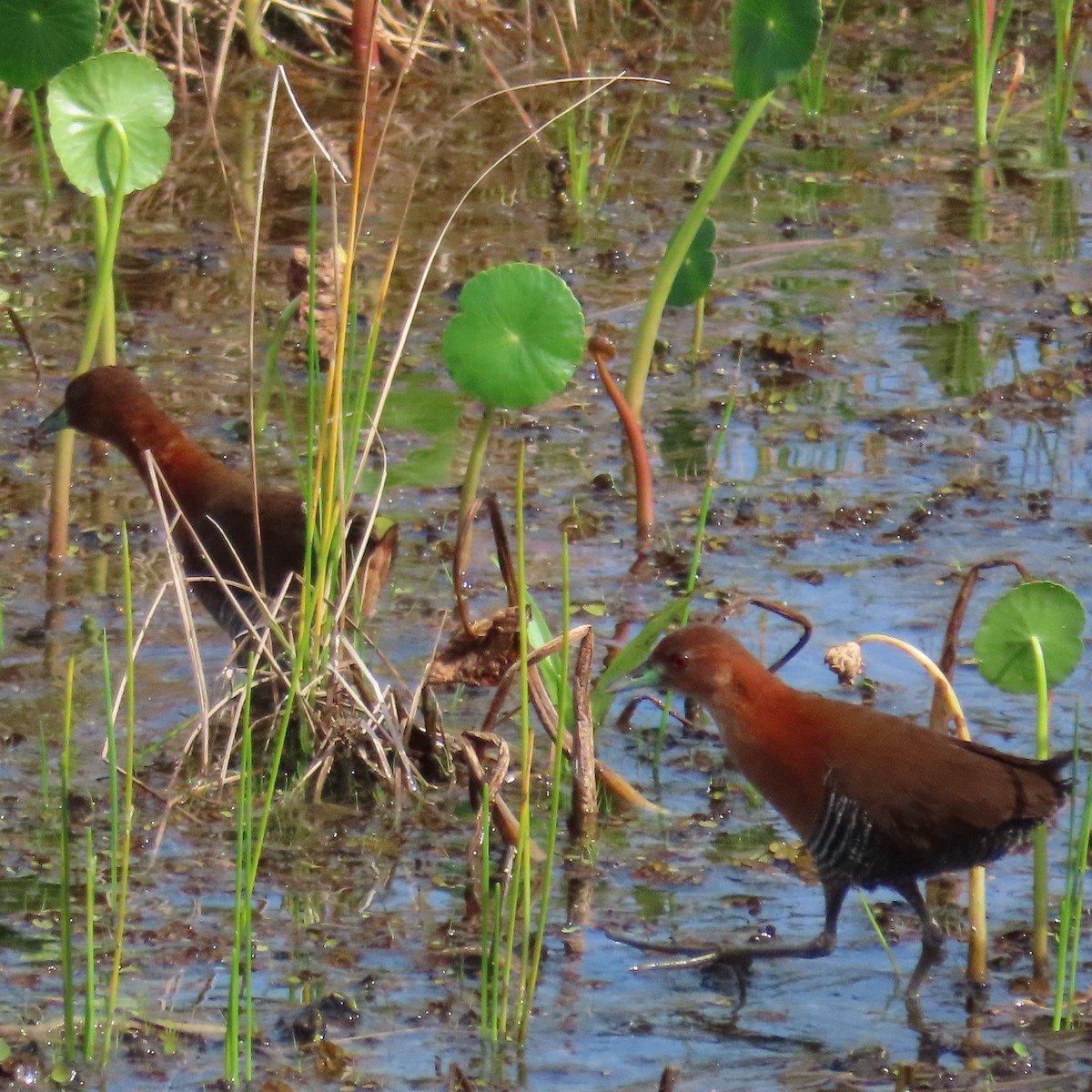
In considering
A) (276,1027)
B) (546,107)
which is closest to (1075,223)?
(546,107)

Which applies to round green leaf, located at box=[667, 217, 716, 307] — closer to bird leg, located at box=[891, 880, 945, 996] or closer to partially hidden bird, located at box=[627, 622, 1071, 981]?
partially hidden bird, located at box=[627, 622, 1071, 981]

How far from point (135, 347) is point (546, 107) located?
298cm

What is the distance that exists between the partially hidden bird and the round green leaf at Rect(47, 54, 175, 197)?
1.61 meters

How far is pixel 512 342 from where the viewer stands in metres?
4.11

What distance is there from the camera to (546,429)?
5766mm

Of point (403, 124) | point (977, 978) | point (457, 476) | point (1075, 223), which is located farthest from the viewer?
point (403, 124)

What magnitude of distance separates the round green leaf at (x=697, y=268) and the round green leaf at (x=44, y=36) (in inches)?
64.0

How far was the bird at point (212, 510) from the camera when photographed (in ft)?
14.0

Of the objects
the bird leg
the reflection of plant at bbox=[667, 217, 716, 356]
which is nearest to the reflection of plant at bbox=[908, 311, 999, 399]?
the reflection of plant at bbox=[667, 217, 716, 356]

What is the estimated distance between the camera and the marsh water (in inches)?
127

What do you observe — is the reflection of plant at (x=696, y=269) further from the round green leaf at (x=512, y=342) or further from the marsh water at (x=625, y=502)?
the round green leaf at (x=512, y=342)

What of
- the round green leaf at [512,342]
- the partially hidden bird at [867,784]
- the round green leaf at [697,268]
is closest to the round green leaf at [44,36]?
the round green leaf at [512,342]

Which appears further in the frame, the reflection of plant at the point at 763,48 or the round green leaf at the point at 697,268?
the round green leaf at the point at 697,268

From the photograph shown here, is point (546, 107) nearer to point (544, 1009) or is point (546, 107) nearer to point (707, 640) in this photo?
point (707, 640)
